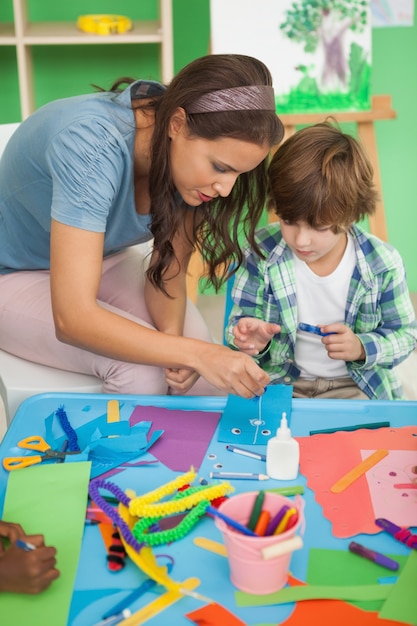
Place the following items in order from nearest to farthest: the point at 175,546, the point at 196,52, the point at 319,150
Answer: the point at 175,546
the point at 319,150
the point at 196,52

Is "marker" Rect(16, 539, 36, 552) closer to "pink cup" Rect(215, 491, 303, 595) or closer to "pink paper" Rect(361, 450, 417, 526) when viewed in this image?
"pink cup" Rect(215, 491, 303, 595)

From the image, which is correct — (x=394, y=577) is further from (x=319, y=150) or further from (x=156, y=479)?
(x=319, y=150)

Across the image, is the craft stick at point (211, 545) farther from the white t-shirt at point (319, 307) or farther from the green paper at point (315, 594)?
the white t-shirt at point (319, 307)

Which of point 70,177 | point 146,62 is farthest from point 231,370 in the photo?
point 146,62

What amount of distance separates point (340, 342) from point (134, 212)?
0.47m

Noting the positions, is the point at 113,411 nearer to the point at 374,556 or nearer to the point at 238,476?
the point at 238,476

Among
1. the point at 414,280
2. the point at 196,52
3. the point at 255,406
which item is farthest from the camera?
the point at 414,280

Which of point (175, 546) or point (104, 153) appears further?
point (104, 153)

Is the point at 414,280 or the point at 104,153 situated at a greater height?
the point at 104,153

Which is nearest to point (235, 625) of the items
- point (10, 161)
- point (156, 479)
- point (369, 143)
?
point (156, 479)

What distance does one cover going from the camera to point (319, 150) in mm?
1559

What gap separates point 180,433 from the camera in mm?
1209

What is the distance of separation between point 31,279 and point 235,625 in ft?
3.20

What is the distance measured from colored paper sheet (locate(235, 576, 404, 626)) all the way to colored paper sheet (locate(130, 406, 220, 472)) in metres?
0.29
